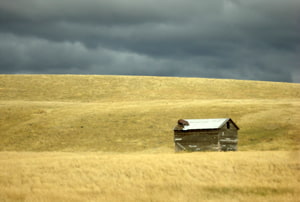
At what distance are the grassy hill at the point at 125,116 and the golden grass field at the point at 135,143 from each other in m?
0.13

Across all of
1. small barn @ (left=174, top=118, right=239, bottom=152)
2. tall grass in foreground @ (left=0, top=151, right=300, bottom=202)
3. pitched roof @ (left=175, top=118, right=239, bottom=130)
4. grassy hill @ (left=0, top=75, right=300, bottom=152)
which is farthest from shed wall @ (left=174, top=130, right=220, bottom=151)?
tall grass in foreground @ (left=0, top=151, right=300, bottom=202)

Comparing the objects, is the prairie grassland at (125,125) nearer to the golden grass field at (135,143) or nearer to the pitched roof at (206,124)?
the golden grass field at (135,143)

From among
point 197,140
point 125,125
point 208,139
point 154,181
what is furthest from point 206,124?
point 154,181

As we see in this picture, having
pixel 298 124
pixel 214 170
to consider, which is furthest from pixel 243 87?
pixel 214 170

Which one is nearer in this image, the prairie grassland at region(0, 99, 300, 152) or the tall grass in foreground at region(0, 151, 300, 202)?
the tall grass in foreground at region(0, 151, 300, 202)

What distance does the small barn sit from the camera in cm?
4059

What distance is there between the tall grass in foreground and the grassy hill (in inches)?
727

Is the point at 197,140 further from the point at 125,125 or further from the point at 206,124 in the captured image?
the point at 125,125

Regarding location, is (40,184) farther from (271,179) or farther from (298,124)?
(298,124)

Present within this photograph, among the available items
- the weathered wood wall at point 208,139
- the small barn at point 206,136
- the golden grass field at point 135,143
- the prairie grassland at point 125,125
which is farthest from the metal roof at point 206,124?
the prairie grassland at point 125,125

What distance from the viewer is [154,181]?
19.8m

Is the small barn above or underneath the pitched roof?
underneath

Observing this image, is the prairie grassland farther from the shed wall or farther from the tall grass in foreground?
the tall grass in foreground

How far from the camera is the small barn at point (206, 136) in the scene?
4059 cm
